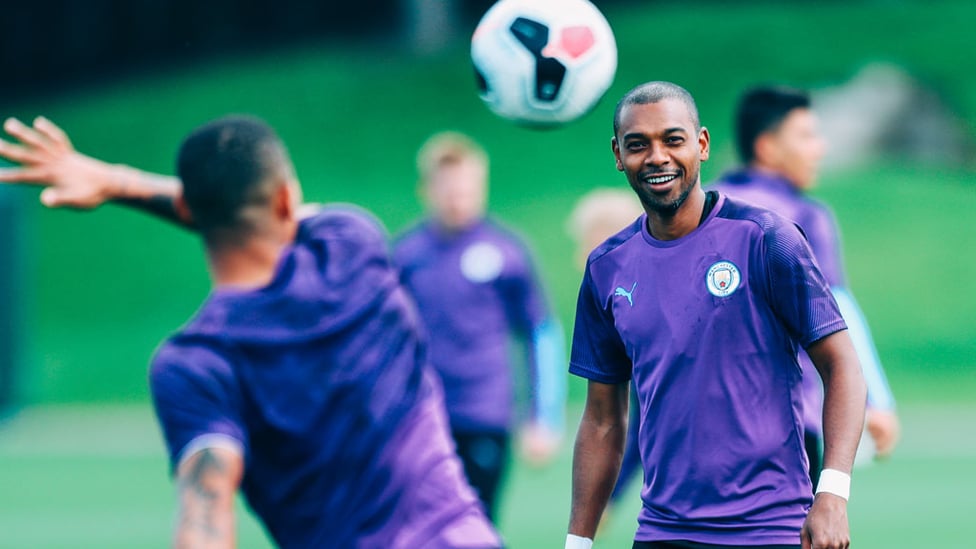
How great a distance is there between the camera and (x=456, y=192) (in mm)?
8492

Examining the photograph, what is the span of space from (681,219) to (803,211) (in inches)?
83.2

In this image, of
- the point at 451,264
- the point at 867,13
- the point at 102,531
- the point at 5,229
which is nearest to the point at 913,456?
the point at 451,264

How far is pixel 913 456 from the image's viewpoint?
44.1 ft

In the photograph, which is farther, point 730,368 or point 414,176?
point 414,176

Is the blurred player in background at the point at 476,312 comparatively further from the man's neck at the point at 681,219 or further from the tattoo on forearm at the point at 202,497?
the tattoo on forearm at the point at 202,497

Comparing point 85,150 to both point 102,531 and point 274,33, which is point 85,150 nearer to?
point 274,33

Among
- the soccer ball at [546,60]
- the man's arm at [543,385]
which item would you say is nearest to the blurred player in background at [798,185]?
the soccer ball at [546,60]

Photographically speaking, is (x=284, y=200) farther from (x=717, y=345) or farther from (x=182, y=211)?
(x=717, y=345)

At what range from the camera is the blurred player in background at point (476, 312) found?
8.12m

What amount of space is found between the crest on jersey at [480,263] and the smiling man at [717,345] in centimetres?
438

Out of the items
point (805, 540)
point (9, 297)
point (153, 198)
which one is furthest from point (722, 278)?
point (9, 297)

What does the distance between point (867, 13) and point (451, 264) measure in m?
14.8

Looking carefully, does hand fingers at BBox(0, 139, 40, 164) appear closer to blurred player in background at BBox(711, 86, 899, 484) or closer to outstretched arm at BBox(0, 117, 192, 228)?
outstretched arm at BBox(0, 117, 192, 228)

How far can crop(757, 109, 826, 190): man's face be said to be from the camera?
6.15m
